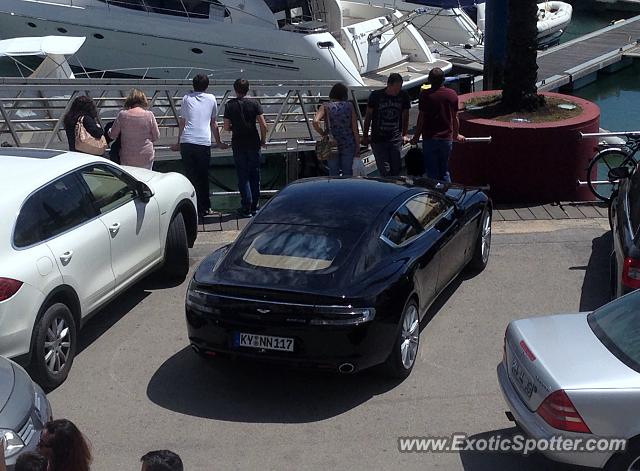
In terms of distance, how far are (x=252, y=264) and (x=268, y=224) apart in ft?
1.70

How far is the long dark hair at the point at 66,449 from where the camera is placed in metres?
4.65

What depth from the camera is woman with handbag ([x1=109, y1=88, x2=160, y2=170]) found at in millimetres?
10609

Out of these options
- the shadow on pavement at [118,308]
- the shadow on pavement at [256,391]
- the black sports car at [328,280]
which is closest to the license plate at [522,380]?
the black sports car at [328,280]

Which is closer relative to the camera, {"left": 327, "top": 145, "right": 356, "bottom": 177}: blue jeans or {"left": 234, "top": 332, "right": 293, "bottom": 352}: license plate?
{"left": 234, "top": 332, "right": 293, "bottom": 352}: license plate

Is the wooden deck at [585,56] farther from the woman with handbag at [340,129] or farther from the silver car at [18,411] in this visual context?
the silver car at [18,411]

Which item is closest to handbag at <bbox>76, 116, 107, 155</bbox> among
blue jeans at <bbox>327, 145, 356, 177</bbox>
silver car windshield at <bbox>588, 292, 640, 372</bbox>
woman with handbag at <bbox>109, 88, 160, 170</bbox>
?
woman with handbag at <bbox>109, 88, 160, 170</bbox>

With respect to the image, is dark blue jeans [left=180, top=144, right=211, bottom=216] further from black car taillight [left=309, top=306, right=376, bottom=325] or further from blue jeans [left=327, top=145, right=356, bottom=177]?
black car taillight [left=309, top=306, right=376, bottom=325]

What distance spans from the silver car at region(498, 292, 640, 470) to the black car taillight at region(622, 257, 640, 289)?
0.96 metres

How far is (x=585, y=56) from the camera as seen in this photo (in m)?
26.7

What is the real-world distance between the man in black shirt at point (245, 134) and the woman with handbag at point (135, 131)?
906 millimetres

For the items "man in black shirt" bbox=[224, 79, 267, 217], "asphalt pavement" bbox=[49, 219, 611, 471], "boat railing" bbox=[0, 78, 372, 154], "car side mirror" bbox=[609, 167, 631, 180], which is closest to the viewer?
"asphalt pavement" bbox=[49, 219, 611, 471]

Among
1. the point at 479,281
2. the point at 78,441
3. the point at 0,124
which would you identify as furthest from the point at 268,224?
the point at 0,124

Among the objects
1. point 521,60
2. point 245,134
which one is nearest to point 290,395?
point 245,134

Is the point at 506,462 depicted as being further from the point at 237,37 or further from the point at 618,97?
the point at 618,97
